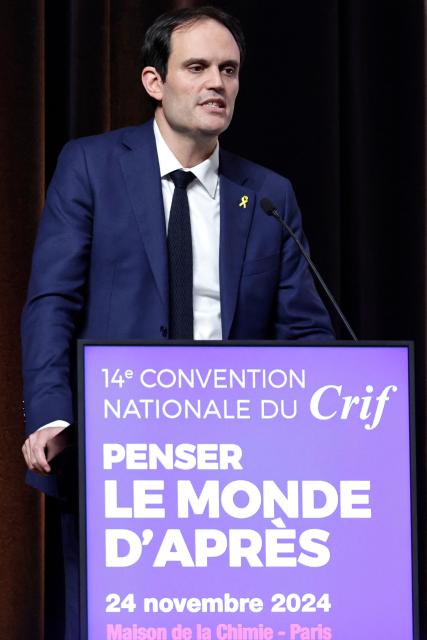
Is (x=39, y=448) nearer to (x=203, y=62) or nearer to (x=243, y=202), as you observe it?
(x=243, y=202)

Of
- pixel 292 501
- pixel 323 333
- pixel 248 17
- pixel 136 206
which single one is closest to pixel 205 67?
pixel 136 206

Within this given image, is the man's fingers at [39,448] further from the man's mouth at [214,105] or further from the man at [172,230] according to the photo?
the man's mouth at [214,105]

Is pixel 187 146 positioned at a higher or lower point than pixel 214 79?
lower

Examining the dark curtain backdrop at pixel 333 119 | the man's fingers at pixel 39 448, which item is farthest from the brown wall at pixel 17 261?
the man's fingers at pixel 39 448

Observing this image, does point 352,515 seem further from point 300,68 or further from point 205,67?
point 300,68

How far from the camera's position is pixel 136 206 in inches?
78.7

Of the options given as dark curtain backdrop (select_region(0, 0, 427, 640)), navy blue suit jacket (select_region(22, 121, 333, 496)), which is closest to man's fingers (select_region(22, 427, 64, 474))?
navy blue suit jacket (select_region(22, 121, 333, 496))

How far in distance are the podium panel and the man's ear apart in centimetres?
81

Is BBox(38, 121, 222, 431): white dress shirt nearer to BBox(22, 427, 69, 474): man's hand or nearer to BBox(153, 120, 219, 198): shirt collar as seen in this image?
BBox(153, 120, 219, 198): shirt collar

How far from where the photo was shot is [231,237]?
2029 millimetres

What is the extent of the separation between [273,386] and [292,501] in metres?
0.15

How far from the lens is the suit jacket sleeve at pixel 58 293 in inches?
70.2

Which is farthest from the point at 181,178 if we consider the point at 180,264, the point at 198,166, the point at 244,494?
the point at 244,494

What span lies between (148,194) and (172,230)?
76 mm
